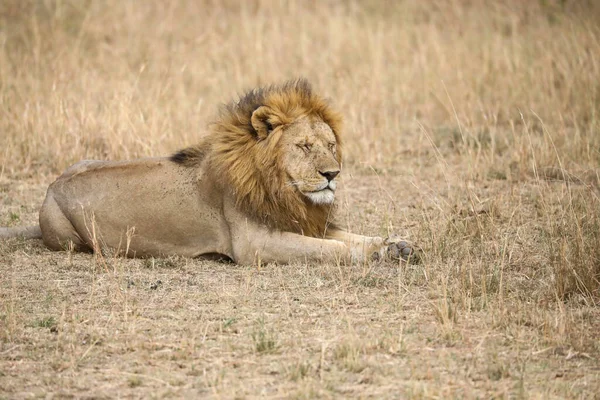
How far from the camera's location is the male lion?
609 cm

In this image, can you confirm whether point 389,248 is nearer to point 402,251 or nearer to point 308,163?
point 402,251

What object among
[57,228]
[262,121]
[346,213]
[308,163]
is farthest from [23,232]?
[346,213]

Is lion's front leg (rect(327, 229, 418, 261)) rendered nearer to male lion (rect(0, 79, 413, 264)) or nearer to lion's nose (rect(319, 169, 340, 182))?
male lion (rect(0, 79, 413, 264))

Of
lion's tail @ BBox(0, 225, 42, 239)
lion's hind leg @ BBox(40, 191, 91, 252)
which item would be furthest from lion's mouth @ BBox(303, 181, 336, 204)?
lion's tail @ BBox(0, 225, 42, 239)

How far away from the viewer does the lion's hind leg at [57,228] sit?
6.46 m

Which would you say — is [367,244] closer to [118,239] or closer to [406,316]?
[406,316]

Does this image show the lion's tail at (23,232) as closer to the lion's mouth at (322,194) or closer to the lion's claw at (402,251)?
the lion's mouth at (322,194)

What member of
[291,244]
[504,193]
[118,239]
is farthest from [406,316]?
[504,193]

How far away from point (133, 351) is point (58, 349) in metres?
0.35

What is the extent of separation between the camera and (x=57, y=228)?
6.45 meters

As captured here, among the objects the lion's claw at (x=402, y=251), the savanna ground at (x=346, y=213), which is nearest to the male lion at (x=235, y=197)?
the lion's claw at (x=402, y=251)

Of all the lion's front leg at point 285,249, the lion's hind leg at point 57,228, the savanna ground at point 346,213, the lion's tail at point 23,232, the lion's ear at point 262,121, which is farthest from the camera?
the lion's tail at point 23,232

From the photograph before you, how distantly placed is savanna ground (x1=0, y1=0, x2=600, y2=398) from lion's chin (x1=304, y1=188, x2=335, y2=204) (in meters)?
0.47

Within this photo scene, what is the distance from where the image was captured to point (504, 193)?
8062 mm
